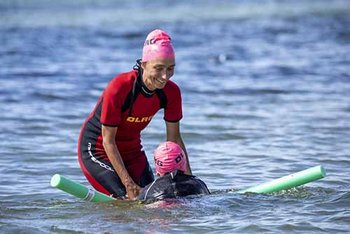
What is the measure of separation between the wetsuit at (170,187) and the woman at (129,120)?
190mm

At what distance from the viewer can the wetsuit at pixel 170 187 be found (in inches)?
304

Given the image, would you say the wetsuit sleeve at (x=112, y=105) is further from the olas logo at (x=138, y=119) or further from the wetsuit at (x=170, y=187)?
the wetsuit at (x=170, y=187)

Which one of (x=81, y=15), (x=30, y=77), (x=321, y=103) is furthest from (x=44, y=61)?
(x=81, y=15)

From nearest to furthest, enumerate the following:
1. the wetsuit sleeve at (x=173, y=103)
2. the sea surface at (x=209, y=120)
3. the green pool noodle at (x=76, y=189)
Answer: the green pool noodle at (x=76, y=189) < the sea surface at (x=209, y=120) < the wetsuit sleeve at (x=173, y=103)

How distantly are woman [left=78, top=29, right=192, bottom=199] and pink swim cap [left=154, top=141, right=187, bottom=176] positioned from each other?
335 millimetres

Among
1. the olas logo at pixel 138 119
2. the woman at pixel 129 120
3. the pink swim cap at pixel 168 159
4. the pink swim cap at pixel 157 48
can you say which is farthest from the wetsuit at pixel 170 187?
the pink swim cap at pixel 157 48

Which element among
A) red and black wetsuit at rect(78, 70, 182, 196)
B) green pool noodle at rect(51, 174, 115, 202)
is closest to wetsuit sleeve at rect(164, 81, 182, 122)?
red and black wetsuit at rect(78, 70, 182, 196)

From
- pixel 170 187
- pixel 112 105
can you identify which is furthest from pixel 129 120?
pixel 170 187

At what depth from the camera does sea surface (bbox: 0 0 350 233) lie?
7891 mm

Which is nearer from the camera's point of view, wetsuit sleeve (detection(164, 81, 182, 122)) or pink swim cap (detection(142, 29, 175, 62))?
pink swim cap (detection(142, 29, 175, 62))

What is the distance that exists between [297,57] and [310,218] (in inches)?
613

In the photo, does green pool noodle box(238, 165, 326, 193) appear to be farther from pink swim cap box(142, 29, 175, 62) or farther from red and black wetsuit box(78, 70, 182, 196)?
pink swim cap box(142, 29, 175, 62)

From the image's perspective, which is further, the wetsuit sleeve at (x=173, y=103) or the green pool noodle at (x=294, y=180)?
the wetsuit sleeve at (x=173, y=103)

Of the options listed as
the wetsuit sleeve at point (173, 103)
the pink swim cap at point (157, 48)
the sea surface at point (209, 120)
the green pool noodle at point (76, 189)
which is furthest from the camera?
the wetsuit sleeve at point (173, 103)
